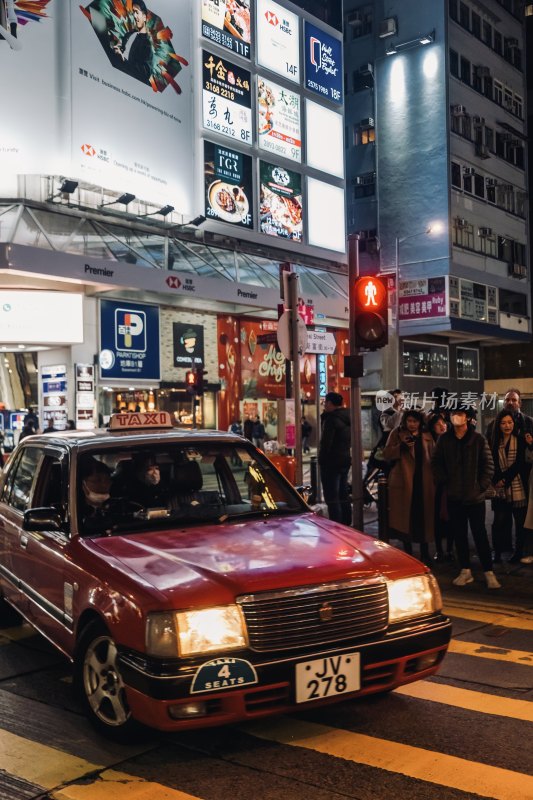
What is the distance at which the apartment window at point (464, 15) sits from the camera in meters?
35.0

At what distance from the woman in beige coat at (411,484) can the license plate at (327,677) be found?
4.74 m

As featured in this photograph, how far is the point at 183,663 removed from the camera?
3641 mm

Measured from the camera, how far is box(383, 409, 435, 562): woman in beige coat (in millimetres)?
8555

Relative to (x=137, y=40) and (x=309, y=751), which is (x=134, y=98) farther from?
(x=309, y=751)

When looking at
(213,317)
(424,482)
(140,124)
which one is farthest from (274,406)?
(424,482)

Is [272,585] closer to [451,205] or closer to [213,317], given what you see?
[213,317]

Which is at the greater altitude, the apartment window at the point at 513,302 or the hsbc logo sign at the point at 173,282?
the apartment window at the point at 513,302

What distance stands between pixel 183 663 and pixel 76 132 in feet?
67.4

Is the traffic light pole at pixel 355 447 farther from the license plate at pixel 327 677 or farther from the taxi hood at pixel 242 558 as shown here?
the license plate at pixel 327 677

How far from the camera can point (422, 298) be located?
3347 cm

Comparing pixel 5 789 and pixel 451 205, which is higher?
pixel 451 205

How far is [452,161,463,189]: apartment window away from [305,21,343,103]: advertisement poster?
5.55 meters

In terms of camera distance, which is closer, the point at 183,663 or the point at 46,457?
the point at 183,663

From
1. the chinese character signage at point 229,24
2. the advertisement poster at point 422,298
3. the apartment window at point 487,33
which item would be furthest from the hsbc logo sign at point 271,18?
the apartment window at point 487,33
